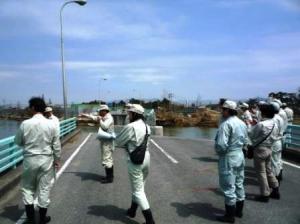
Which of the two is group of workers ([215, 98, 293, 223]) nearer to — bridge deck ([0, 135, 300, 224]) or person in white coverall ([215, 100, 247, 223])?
person in white coverall ([215, 100, 247, 223])

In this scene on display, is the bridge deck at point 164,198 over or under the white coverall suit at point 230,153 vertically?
under

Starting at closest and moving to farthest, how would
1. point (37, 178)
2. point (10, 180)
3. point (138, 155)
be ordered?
point (138, 155)
point (37, 178)
point (10, 180)

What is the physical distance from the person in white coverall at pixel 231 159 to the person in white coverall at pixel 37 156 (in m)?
2.63

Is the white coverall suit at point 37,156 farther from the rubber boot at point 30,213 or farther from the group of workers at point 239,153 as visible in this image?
→ the group of workers at point 239,153

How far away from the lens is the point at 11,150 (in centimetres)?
1038

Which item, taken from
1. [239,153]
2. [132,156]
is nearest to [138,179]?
[132,156]

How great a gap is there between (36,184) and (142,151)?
1732mm

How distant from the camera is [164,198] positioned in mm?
8164

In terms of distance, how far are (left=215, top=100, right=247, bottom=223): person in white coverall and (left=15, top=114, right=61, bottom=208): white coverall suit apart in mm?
2641

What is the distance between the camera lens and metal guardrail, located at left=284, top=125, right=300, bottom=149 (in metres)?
14.0

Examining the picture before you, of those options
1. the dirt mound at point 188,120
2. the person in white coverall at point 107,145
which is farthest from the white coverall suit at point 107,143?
the dirt mound at point 188,120

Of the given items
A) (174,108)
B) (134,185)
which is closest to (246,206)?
(134,185)

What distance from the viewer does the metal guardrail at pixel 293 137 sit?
14.0 meters

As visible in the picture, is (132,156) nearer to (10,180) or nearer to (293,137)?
(10,180)
